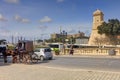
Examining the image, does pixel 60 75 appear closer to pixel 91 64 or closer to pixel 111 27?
pixel 91 64

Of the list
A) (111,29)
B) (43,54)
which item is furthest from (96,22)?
(43,54)

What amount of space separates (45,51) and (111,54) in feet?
43.0

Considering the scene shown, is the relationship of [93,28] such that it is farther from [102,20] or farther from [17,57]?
[17,57]

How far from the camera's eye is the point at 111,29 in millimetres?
94375

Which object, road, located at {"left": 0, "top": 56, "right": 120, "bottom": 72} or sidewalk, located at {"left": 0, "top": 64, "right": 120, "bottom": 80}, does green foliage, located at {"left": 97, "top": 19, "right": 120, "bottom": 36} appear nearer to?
road, located at {"left": 0, "top": 56, "right": 120, "bottom": 72}

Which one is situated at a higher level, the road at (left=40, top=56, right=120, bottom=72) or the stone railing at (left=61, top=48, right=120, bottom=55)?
the stone railing at (left=61, top=48, right=120, bottom=55)

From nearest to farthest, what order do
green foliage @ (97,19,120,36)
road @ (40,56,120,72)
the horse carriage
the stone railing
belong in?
A: road @ (40,56,120,72) → the horse carriage → the stone railing → green foliage @ (97,19,120,36)

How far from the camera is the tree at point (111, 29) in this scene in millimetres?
92769

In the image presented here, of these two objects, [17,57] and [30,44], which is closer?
[17,57]

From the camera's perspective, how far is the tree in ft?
304

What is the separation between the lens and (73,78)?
13.2m

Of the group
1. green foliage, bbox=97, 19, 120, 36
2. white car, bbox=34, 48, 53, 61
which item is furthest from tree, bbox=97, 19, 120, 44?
white car, bbox=34, 48, 53, 61

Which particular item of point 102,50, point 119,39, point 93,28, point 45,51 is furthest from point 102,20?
point 45,51

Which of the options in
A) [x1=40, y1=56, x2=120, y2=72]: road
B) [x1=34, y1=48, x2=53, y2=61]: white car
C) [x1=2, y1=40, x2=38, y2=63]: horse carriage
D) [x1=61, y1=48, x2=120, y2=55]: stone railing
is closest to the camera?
[x1=40, y1=56, x2=120, y2=72]: road
